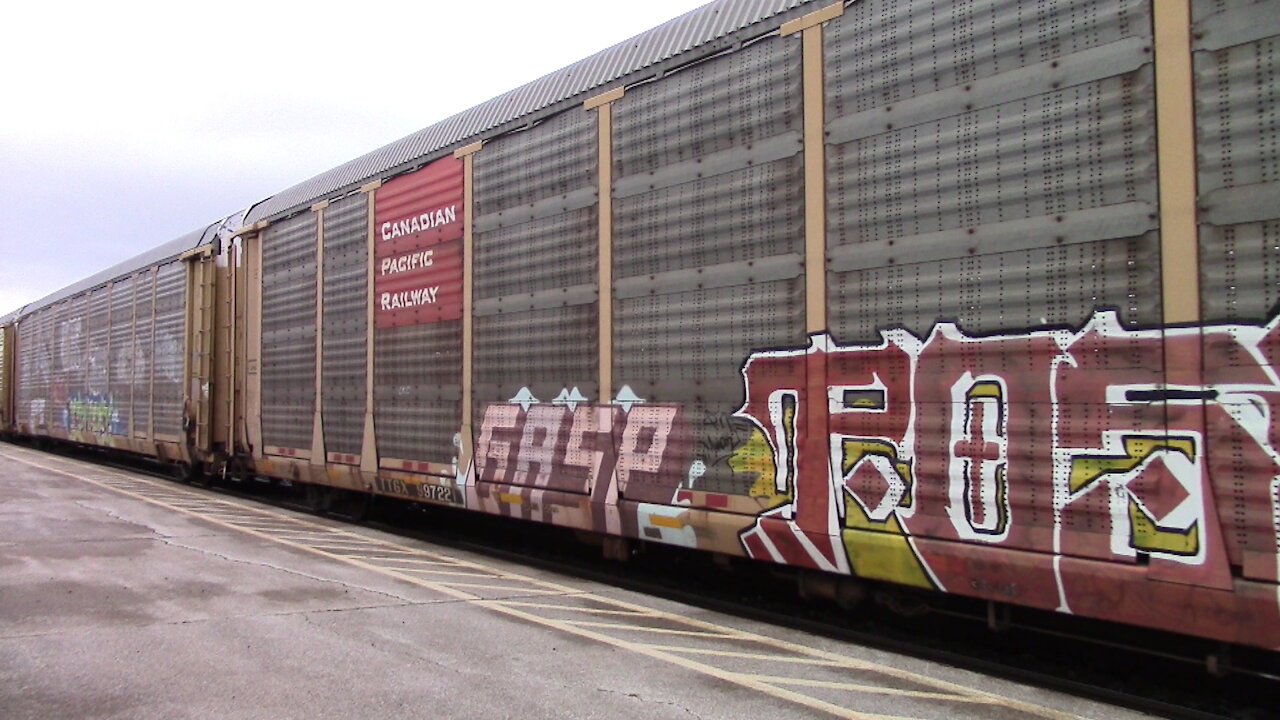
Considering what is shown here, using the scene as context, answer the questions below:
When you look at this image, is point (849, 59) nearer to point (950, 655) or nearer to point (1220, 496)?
point (1220, 496)

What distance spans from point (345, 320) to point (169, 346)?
6.90 m

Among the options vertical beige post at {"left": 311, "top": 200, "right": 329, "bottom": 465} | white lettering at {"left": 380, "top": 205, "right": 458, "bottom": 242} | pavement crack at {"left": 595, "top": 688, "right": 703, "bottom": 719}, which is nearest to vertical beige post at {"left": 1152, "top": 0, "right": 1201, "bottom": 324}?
pavement crack at {"left": 595, "top": 688, "right": 703, "bottom": 719}

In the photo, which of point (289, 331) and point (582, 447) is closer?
point (582, 447)

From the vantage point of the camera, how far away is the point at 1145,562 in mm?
3912

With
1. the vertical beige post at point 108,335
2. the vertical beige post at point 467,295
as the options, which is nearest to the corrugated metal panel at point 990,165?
the vertical beige post at point 467,295

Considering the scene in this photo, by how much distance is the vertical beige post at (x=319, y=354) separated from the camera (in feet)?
33.6

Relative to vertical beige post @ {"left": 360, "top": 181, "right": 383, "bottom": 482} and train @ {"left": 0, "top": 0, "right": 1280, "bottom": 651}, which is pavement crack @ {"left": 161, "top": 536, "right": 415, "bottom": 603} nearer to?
train @ {"left": 0, "top": 0, "right": 1280, "bottom": 651}

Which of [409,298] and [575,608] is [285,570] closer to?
[575,608]

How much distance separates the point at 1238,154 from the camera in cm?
373

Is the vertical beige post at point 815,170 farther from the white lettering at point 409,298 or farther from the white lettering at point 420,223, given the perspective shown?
the white lettering at point 409,298

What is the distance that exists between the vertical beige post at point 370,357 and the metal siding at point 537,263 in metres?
1.93

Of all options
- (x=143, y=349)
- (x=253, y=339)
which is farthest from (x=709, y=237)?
(x=143, y=349)

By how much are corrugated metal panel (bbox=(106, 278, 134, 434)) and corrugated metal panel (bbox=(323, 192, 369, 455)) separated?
347 inches

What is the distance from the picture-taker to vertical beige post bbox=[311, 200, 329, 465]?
10227mm
